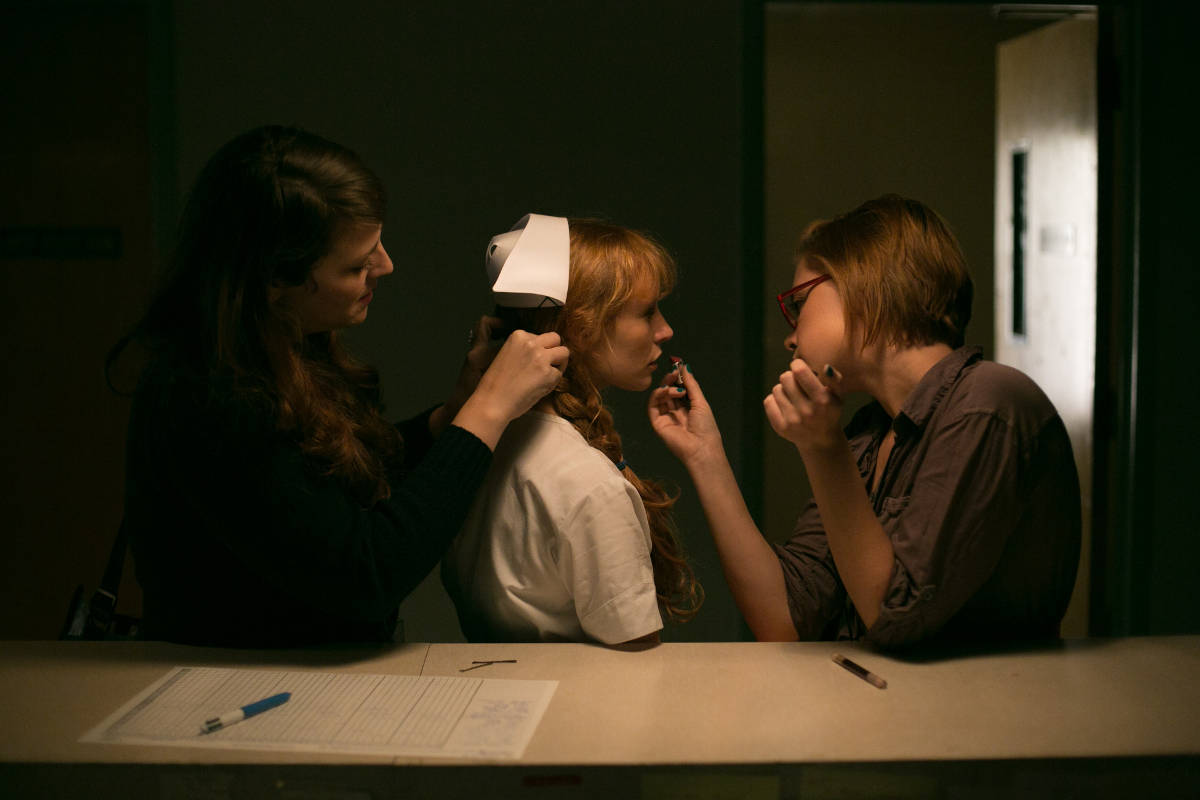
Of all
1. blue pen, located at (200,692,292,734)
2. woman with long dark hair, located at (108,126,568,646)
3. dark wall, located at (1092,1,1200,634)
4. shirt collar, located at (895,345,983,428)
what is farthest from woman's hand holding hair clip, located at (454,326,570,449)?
dark wall, located at (1092,1,1200,634)

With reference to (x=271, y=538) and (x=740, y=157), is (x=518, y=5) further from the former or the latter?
(x=271, y=538)

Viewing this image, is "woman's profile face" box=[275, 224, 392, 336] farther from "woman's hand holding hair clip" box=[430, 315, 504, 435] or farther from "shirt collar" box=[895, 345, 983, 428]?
"shirt collar" box=[895, 345, 983, 428]

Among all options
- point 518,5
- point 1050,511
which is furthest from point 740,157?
point 1050,511

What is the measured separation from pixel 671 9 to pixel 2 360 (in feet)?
7.33

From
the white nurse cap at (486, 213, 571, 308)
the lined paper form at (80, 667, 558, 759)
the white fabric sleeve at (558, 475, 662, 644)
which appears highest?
the white nurse cap at (486, 213, 571, 308)

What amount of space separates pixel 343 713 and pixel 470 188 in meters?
1.86

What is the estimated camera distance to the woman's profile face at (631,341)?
5.78ft

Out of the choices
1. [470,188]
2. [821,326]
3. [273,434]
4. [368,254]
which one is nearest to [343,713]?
[273,434]

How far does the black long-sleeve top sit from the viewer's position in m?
1.34

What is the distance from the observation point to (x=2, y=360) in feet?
9.81

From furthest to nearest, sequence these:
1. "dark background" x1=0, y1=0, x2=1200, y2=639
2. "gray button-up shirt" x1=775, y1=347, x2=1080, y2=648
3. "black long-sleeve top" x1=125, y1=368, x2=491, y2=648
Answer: "dark background" x1=0, y1=0, x2=1200, y2=639, "gray button-up shirt" x1=775, y1=347, x2=1080, y2=648, "black long-sleeve top" x1=125, y1=368, x2=491, y2=648

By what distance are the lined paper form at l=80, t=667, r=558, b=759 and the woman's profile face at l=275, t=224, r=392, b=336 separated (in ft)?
1.74

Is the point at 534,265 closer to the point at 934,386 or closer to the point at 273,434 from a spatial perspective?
the point at 273,434

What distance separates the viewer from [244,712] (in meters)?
1.25
